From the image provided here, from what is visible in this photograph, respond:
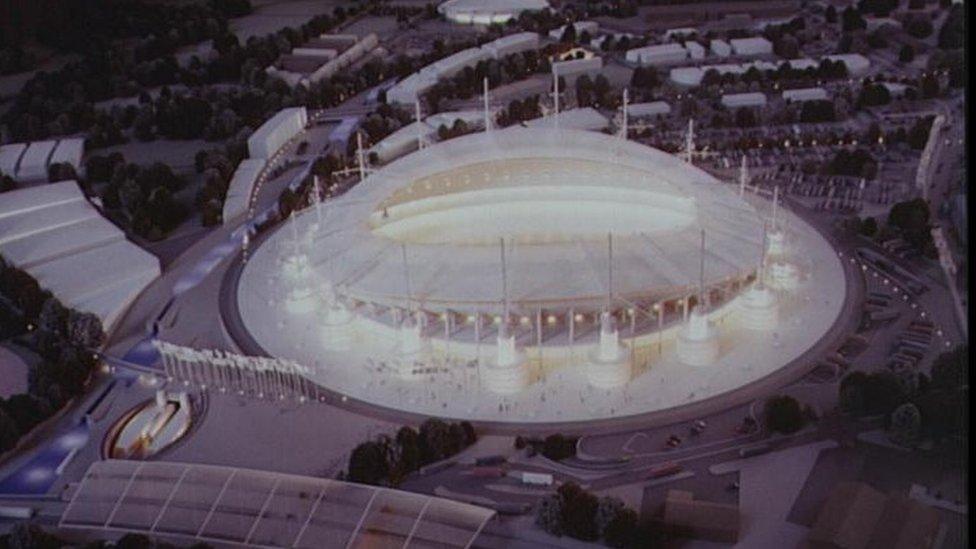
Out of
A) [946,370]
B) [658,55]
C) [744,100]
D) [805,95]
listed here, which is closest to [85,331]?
[946,370]

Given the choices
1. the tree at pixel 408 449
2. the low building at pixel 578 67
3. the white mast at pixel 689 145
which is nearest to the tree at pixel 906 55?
the low building at pixel 578 67

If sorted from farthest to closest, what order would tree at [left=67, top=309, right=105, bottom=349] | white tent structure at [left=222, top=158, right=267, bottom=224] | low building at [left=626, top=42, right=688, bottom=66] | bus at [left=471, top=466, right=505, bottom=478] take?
low building at [left=626, top=42, right=688, bottom=66] < white tent structure at [left=222, top=158, right=267, bottom=224] < tree at [left=67, top=309, right=105, bottom=349] < bus at [left=471, top=466, right=505, bottom=478]

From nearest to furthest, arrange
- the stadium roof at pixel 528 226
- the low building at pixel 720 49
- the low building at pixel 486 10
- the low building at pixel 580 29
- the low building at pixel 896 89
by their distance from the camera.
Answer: the stadium roof at pixel 528 226, the low building at pixel 896 89, the low building at pixel 720 49, the low building at pixel 580 29, the low building at pixel 486 10

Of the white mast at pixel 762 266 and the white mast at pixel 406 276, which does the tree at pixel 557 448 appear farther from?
the white mast at pixel 762 266

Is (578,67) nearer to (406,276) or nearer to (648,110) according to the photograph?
(648,110)

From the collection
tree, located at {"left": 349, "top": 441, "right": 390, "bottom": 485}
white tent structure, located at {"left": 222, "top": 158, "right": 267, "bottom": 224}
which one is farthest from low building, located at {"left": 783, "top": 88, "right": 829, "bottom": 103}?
tree, located at {"left": 349, "top": 441, "right": 390, "bottom": 485}

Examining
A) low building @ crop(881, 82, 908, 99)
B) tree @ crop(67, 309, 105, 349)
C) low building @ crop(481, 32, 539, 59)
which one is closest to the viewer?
tree @ crop(67, 309, 105, 349)

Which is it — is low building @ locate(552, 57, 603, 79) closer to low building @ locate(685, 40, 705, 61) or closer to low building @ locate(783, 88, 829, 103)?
low building @ locate(685, 40, 705, 61)
